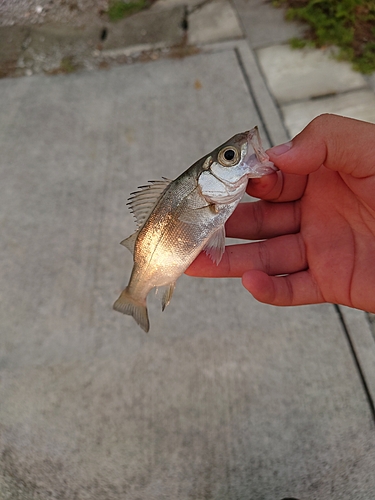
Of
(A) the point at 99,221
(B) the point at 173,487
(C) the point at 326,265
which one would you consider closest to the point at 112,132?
(A) the point at 99,221

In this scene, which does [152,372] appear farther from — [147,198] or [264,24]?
[264,24]

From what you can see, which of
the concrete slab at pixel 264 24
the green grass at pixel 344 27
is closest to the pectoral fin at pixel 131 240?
the green grass at pixel 344 27

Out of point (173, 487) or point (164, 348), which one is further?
point (164, 348)

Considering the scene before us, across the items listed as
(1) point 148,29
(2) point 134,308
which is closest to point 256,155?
(2) point 134,308

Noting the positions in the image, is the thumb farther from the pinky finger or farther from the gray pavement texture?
the gray pavement texture

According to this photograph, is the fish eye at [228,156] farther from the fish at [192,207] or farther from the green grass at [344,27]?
the green grass at [344,27]

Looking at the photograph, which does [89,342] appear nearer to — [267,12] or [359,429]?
[359,429]
